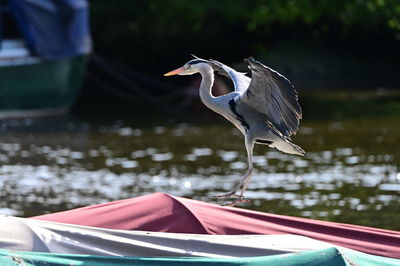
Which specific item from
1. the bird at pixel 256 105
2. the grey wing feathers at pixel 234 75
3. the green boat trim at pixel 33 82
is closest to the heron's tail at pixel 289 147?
the bird at pixel 256 105

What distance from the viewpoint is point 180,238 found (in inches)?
263

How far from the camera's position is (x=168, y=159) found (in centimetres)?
1591

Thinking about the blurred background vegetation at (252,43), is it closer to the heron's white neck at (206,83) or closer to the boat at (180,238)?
the boat at (180,238)

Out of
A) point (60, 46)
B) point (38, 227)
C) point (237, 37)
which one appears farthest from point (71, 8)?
point (38, 227)

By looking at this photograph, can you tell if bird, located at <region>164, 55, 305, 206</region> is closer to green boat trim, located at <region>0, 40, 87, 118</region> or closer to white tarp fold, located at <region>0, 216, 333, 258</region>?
white tarp fold, located at <region>0, 216, 333, 258</region>

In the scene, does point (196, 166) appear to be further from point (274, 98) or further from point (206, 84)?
point (206, 84)

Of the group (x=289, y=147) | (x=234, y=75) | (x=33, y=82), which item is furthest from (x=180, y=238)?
(x=33, y=82)

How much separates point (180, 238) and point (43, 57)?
14.6 meters

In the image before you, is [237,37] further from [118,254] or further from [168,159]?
[118,254]

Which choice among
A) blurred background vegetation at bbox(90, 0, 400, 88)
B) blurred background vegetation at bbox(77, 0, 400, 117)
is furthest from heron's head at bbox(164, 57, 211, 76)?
blurred background vegetation at bbox(90, 0, 400, 88)

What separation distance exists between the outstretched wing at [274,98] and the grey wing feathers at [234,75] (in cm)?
21

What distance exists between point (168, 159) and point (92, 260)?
9524 millimetres

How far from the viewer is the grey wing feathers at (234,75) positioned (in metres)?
7.01

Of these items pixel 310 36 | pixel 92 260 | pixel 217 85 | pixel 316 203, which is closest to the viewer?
pixel 92 260
